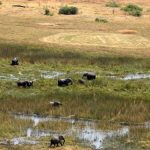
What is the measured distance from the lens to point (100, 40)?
4862 cm

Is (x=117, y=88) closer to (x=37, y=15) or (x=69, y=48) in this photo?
(x=69, y=48)

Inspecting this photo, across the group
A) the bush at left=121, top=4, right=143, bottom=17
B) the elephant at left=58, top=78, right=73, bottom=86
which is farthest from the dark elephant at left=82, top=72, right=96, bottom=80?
the bush at left=121, top=4, right=143, bottom=17

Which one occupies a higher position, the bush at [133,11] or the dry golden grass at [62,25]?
the dry golden grass at [62,25]

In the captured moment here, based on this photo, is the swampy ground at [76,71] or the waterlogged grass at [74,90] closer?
the swampy ground at [76,71]

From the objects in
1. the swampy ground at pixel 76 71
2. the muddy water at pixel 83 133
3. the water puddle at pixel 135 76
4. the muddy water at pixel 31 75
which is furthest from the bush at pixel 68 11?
the muddy water at pixel 83 133

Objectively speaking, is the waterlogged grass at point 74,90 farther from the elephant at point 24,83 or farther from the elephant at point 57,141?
the elephant at point 57,141

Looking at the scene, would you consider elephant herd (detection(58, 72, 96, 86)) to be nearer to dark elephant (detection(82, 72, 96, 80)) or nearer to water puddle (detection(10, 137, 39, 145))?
dark elephant (detection(82, 72, 96, 80))

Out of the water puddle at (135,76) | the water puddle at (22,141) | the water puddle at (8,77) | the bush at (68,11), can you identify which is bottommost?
the bush at (68,11)

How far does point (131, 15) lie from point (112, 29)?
1828cm

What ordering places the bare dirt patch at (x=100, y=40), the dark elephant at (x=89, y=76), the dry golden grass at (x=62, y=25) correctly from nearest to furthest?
1. the dark elephant at (x=89, y=76)
2. the dry golden grass at (x=62, y=25)
3. the bare dirt patch at (x=100, y=40)

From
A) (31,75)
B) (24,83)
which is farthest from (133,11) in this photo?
(24,83)

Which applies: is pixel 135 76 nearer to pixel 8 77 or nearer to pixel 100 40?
pixel 8 77

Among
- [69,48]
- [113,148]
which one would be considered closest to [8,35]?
[69,48]

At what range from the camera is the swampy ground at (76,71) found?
2319 centimetres
